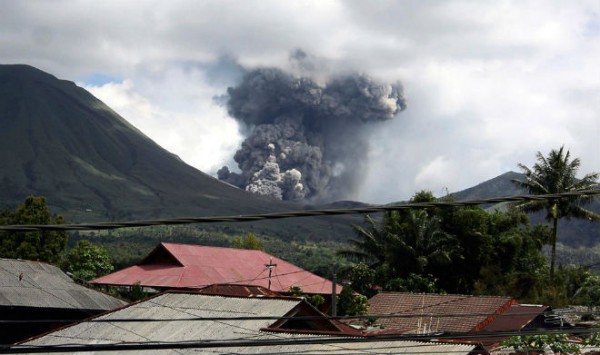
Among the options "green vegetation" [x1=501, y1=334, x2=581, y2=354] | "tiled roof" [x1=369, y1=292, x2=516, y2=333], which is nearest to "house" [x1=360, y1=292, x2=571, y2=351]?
"tiled roof" [x1=369, y1=292, x2=516, y2=333]

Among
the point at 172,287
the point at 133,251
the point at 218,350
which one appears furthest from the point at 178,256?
the point at 133,251

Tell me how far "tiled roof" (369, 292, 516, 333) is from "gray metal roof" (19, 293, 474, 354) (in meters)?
7.05

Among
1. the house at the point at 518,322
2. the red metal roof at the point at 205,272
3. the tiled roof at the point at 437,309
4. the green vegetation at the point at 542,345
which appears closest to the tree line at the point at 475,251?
the red metal roof at the point at 205,272

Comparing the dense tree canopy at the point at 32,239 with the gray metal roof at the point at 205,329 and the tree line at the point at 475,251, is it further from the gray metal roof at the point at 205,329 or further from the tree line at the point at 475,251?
the gray metal roof at the point at 205,329

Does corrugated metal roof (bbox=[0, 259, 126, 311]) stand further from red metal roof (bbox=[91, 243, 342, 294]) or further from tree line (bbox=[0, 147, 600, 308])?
tree line (bbox=[0, 147, 600, 308])

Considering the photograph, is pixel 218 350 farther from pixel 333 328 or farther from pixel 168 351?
pixel 333 328

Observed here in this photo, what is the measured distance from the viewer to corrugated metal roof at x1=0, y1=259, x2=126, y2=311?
32188 mm

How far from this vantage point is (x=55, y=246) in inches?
2441

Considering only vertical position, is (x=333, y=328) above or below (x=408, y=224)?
below

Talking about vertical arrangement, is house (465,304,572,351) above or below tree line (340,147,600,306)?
below

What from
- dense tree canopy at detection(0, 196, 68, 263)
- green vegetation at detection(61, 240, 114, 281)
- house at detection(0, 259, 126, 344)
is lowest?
house at detection(0, 259, 126, 344)

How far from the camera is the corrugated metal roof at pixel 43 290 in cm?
3219

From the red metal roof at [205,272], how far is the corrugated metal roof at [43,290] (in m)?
10.9

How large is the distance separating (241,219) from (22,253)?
5499cm
